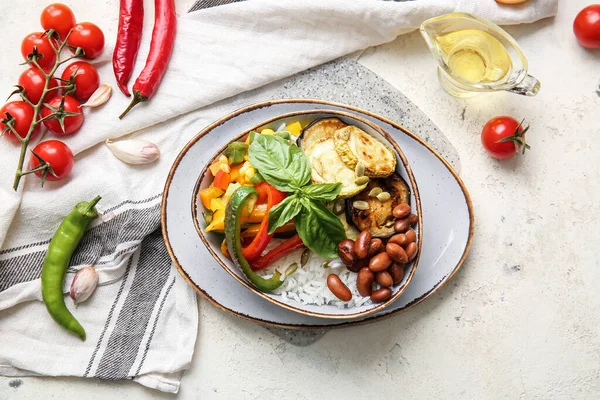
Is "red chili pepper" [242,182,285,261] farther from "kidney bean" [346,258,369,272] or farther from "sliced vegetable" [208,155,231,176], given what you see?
"kidney bean" [346,258,369,272]

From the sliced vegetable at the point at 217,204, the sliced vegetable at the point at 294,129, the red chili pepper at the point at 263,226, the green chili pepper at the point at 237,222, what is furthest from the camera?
the sliced vegetable at the point at 294,129

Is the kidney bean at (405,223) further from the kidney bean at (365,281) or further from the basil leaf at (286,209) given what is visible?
the basil leaf at (286,209)

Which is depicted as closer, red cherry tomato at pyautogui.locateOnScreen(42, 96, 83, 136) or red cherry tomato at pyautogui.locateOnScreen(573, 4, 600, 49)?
red cherry tomato at pyautogui.locateOnScreen(42, 96, 83, 136)

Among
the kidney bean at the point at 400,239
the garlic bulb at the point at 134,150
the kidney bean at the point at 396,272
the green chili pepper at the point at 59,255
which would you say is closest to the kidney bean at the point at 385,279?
the kidney bean at the point at 396,272

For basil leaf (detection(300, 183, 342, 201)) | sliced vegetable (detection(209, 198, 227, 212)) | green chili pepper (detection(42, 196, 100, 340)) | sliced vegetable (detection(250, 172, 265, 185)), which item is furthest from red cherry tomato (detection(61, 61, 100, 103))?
basil leaf (detection(300, 183, 342, 201))

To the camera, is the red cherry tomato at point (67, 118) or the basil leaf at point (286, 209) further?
the red cherry tomato at point (67, 118)

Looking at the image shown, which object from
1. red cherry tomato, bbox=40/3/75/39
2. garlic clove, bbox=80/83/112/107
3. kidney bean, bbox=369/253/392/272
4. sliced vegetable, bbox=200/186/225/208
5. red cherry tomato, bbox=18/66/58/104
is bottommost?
kidney bean, bbox=369/253/392/272

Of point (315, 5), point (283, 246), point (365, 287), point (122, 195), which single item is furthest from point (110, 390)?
point (315, 5)
